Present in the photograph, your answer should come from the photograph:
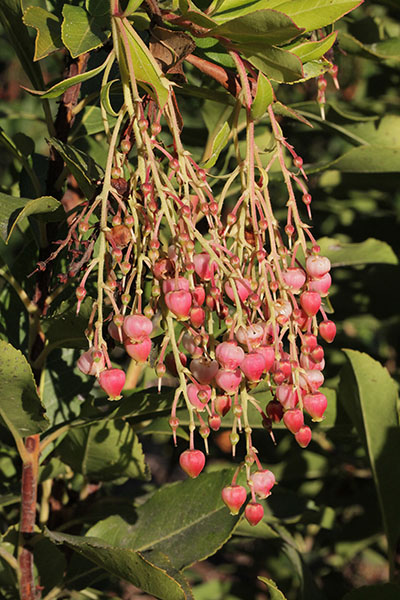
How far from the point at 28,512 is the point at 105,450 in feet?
0.43

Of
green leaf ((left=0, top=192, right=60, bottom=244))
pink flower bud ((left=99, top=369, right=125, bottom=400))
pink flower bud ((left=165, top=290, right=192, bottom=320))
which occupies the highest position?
green leaf ((left=0, top=192, right=60, bottom=244))

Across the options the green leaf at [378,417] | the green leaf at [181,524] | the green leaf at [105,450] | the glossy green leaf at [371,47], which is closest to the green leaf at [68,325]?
the green leaf at [105,450]

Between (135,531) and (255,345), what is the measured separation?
51 centimetres

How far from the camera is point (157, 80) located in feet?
2.04

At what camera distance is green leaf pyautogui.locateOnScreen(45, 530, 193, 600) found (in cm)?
72

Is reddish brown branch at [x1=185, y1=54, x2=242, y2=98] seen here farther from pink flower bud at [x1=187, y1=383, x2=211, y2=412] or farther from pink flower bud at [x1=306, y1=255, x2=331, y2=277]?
pink flower bud at [x1=187, y1=383, x2=211, y2=412]

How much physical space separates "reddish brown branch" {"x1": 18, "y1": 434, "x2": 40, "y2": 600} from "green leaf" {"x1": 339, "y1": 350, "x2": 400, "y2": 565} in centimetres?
49

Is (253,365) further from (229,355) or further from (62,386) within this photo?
(62,386)

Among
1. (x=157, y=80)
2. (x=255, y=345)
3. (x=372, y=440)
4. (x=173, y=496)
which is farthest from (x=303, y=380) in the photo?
(x=372, y=440)

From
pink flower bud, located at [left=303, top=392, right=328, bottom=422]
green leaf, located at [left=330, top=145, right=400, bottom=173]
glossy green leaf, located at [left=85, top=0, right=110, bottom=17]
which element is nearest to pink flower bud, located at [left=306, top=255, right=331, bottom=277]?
pink flower bud, located at [left=303, top=392, right=328, bottom=422]

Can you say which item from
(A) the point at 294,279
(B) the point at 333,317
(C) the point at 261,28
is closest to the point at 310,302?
(A) the point at 294,279

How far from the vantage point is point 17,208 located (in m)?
0.71

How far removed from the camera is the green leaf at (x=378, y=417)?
3.58 feet

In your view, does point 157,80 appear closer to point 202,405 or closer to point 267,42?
point 267,42
